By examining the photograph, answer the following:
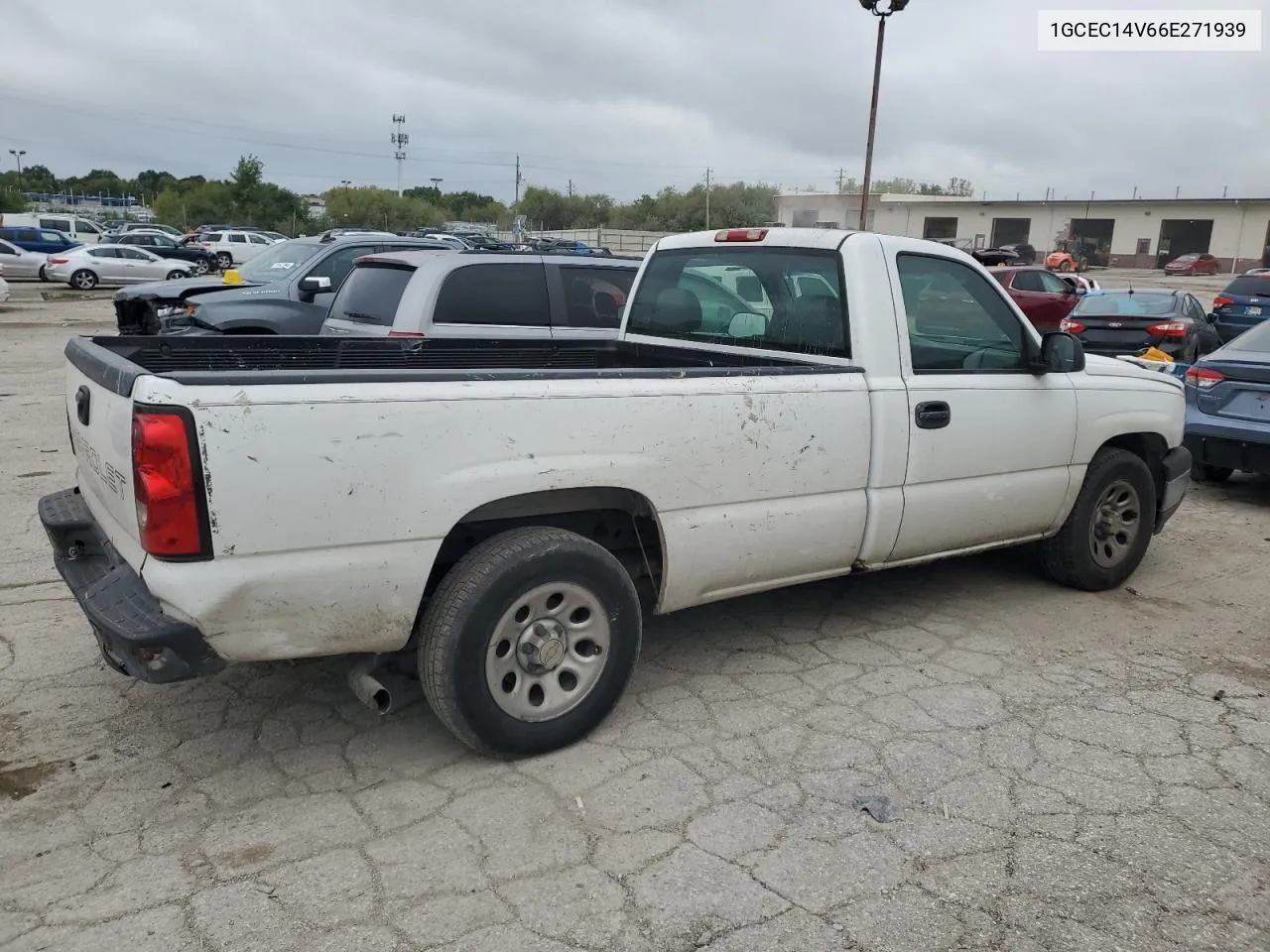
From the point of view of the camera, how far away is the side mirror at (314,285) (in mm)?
10180

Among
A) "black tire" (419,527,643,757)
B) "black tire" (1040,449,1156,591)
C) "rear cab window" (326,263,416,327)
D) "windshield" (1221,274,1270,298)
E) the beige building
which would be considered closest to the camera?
"black tire" (419,527,643,757)

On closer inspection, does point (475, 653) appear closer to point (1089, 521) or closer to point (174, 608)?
point (174, 608)

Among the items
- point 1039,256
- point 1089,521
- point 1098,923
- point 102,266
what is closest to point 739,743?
point 1098,923

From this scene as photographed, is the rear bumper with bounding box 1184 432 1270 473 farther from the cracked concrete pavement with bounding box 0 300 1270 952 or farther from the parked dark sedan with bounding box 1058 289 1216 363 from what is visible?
the parked dark sedan with bounding box 1058 289 1216 363

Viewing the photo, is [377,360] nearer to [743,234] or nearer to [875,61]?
[743,234]

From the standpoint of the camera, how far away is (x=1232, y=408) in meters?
7.42

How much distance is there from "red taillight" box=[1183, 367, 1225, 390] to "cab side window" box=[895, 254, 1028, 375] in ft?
12.7

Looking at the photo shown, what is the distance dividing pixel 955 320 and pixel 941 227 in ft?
226

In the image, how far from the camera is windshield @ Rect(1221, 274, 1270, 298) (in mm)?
14656

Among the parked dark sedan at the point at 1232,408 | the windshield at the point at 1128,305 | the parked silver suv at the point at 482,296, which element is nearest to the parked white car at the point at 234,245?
the windshield at the point at 1128,305

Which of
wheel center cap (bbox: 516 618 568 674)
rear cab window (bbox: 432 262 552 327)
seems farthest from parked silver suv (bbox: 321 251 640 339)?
wheel center cap (bbox: 516 618 568 674)

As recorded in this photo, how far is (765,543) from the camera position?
3867 millimetres

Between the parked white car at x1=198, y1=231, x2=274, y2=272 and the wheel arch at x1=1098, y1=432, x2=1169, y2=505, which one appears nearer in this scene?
the wheel arch at x1=1098, y1=432, x2=1169, y2=505

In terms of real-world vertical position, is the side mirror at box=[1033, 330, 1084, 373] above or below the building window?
below
